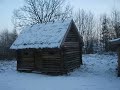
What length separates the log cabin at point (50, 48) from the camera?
76.5 ft

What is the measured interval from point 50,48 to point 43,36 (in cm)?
224

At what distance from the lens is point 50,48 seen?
76.4 feet

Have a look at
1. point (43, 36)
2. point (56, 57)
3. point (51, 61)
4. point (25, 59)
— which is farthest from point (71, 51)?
point (25, 59)

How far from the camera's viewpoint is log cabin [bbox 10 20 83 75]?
23.3 metres

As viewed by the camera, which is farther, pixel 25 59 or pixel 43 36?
pixel 25 59

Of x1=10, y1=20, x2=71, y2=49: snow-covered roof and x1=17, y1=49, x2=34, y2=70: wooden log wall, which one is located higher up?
x1=10, y1=20, x2=71, y2=49: snow-covered roof

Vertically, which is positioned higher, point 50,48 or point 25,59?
point 50,48

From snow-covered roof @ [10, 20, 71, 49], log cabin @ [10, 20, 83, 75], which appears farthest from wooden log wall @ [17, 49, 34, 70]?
snow-covered roof @ [10, 20, 71, 49]

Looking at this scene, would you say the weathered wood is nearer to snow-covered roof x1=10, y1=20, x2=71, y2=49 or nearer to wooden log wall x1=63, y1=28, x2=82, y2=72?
wooden log wall x1=63, y1=28, x2=82, y2=72

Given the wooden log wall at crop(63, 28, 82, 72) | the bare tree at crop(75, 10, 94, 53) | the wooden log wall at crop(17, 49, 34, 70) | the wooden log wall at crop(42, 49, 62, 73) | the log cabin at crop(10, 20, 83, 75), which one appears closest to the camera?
the log cabin at crop(10, 20, 83, 75)

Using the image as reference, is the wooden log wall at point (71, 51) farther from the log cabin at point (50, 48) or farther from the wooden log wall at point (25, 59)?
the wooden log wall at point (25, 59)

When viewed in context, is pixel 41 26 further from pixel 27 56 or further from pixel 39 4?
pixel 39 4

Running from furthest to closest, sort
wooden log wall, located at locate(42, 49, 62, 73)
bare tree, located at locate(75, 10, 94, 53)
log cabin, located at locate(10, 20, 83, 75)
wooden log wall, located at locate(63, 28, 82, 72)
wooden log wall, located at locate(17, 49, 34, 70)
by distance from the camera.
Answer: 1. bare tree, located at locate(75, 10, 94, 53)
2. wooden log wall, located at locate(17, 49, 34, 70)
3. wooden log wall, located at locate(63, 28, 82, 72)
4. wooden log wall, located at locate(42, 49, 62, 73)
5. log cabin, located at locate(10, 20, 83, 75)

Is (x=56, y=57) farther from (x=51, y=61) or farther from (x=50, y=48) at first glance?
(x=50, y=48)
